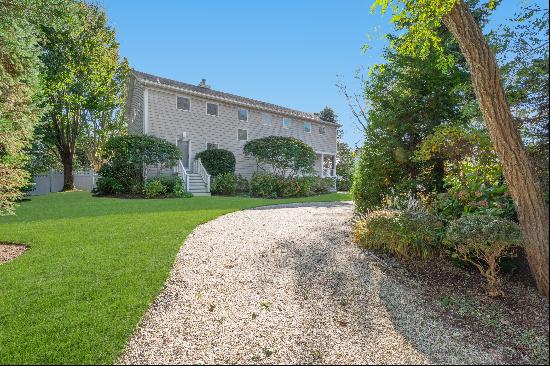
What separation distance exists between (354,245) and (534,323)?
295 centimetres

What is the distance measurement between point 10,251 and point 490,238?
7692 millimetres

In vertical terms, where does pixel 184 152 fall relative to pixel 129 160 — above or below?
above

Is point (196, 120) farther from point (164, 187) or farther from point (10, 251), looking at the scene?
point (10, 251)

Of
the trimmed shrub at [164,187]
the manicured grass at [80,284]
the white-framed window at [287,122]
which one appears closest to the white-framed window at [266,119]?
the white-framed window at [287,122]

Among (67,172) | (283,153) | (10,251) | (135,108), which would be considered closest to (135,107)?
(135,108)

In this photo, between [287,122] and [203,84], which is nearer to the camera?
[203,84]

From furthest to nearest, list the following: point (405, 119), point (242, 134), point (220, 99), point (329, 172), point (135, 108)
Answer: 1. point (329, 172)
2. point (242, 134)
3. point (220, 99)
4. point (135, 108)
5. point (405, 119)

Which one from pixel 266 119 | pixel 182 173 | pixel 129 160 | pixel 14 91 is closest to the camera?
pixel 14 91

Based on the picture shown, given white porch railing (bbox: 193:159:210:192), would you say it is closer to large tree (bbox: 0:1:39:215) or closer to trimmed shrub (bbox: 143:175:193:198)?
trimmed shrub (bbox: 143:175:193:198)

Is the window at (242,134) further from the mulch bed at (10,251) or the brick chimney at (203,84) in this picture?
the mulch bed at (10,251)

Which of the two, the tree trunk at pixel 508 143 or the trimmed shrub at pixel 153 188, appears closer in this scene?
the tree trunk at pixel 508 143

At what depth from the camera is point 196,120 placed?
1941cm

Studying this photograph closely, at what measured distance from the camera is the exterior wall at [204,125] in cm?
1798

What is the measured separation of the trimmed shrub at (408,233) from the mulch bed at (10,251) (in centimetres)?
620
